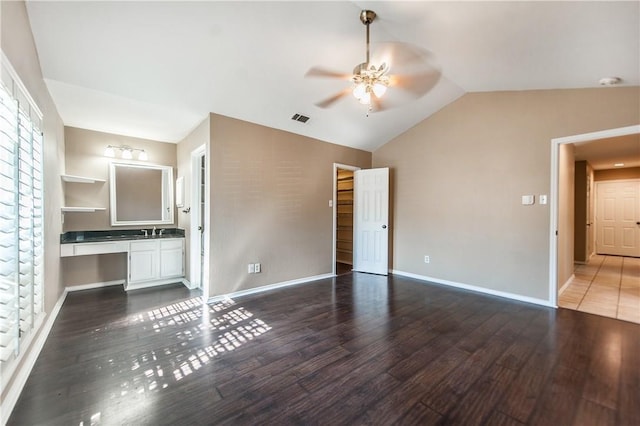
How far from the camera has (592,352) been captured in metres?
2.34

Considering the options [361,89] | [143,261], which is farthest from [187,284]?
[361,89]

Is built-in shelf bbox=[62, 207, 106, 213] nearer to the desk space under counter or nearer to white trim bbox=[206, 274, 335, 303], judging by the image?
the desk space under counter

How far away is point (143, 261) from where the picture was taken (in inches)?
163

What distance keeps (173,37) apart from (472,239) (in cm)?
455

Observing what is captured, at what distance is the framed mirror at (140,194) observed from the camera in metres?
4.38

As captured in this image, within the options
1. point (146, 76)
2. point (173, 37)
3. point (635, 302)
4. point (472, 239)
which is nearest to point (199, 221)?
point (146, 76)

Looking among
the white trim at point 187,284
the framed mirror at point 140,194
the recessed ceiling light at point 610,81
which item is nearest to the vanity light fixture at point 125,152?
the framed mirror at point 140,194

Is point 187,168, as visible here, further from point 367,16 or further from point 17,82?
point 367,16

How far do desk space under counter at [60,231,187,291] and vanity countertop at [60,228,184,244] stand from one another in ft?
0.04

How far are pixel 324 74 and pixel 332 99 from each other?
51cm

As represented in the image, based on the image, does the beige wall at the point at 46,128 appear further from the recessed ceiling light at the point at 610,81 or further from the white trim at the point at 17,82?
the recessed ceiling light at the point at 610,81

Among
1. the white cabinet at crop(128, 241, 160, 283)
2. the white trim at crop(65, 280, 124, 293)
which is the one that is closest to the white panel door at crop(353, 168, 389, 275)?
the white cabinet at crop(128, 241, 160, 283)

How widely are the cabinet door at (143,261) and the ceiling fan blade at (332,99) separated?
133 inches

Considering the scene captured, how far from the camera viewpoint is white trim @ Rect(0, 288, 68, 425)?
1.60 meters
